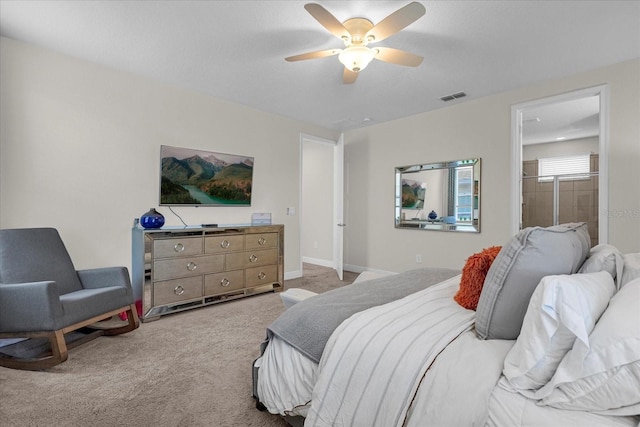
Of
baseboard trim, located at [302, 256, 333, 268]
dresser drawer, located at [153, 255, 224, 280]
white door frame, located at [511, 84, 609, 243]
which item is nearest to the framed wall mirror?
white door frame, located at [511, 84, 609, 243]

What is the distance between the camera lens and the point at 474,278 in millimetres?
1470

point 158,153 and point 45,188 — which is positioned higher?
point 158,153

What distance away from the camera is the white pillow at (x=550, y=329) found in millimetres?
886

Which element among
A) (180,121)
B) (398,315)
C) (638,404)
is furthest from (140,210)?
(638,404)

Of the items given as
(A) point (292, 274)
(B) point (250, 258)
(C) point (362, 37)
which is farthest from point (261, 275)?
(C) point (362, 37)

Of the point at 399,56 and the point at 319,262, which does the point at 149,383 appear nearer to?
the point at 399,56

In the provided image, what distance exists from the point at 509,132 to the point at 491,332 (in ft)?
11.4

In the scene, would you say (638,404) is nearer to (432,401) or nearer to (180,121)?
(432,401)

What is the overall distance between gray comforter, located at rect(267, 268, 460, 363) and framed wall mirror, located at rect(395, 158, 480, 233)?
2748mm

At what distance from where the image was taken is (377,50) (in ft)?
7.88

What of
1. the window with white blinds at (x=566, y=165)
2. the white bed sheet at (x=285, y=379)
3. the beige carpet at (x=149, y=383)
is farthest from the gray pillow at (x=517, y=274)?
the window with white blinds at (x=566, y=165)

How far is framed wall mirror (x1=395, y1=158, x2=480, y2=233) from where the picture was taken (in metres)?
4.20

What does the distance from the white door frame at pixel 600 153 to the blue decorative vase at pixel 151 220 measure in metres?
4.05

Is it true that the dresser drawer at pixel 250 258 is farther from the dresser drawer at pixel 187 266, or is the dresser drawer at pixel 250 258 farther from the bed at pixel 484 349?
the bed at pixel 484 349
